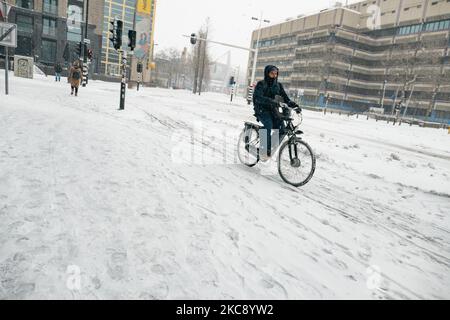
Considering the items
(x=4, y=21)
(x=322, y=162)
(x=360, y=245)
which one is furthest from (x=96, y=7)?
(x=360, y=245)

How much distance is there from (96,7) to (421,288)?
58.3 metres

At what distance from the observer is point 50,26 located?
151ft

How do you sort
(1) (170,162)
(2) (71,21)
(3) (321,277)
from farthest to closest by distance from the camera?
(2) (71,21), (1) (170,162), (3) (321,277)

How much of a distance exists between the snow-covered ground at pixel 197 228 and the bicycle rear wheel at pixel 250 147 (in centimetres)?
26

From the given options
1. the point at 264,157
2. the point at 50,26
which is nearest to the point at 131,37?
the point at 264,157

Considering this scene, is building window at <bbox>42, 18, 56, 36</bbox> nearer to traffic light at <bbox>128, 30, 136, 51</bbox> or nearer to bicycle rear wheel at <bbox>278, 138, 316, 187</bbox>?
traffic light at <bbox>128, 30, 136, 51</bbox>

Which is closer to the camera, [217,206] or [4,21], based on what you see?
[217,206]

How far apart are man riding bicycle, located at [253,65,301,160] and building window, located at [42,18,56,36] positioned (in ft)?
168

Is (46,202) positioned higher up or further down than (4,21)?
further down

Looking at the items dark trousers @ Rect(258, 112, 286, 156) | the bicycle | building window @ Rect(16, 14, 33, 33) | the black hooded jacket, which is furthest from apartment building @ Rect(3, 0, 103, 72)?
the bicycle

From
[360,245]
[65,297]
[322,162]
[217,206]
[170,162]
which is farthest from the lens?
[322,162]

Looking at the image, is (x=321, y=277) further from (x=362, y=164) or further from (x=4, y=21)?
(x=4, y=21)
